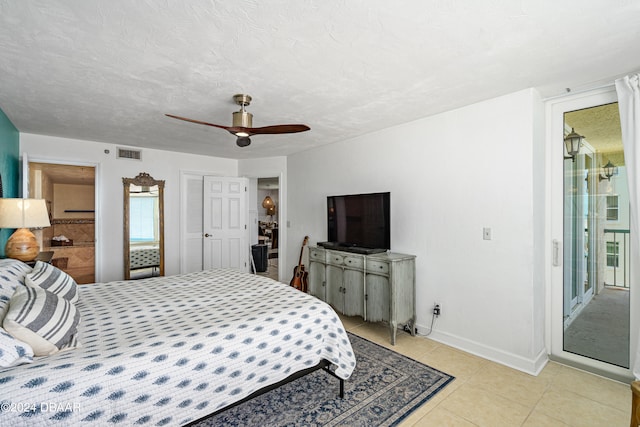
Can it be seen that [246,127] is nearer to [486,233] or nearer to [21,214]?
[21,214]

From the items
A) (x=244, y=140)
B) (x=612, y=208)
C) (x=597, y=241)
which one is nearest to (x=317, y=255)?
(x=244, y=140)

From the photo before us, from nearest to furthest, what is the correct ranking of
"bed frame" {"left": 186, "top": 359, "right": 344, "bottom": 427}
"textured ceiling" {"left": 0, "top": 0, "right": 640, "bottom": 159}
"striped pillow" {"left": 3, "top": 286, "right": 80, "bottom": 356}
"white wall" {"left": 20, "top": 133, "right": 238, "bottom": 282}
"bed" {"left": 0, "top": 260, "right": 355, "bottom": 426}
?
"bed" {"left": 0, "top": 260, "right": 355, "bottom": 426}, "striped pillow" {"left": 3, "top": 286, "right": 80, "bottom": 356}, "textured ceiling" {"left": 0, "top": 0, "right": 640, "bottom": 159}, "bed frame" {"left": 186, "top": 359, "right": 344, "bottom": 427}, "white wall" {"left": 20, "top": 133, "right": 238, "bottom": 282}

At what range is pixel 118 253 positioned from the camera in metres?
4.68

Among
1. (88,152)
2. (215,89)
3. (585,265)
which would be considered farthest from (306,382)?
(88,152)

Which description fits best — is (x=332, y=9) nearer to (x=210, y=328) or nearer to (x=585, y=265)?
(x=210, y=328)

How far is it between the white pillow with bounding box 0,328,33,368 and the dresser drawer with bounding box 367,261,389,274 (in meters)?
2.71

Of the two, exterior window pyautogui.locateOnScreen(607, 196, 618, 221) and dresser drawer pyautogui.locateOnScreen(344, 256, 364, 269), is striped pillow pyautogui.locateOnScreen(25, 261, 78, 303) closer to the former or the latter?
dresser drawer pyautogui.locateOnScreen(344, 256, 364, 269)

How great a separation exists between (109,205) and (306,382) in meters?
4.08

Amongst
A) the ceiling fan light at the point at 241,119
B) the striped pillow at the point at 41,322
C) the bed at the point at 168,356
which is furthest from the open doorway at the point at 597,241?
the striped pillow at the point at 41,322

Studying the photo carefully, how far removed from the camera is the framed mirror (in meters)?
4.73

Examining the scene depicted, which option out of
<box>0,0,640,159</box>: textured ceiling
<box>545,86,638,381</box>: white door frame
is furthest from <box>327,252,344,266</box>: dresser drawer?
<box>545,86,638,381</box>: white door frame

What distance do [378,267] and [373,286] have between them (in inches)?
8.8

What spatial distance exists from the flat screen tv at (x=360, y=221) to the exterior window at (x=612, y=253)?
1.89 metres

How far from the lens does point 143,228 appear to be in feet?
22.0
